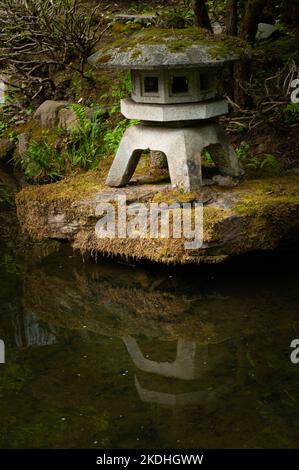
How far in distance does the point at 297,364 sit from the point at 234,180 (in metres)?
2.64

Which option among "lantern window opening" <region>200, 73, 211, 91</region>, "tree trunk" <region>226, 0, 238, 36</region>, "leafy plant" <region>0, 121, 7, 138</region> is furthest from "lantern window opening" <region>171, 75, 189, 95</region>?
"leafy plant" <region>0, 121, 7, 138</region>

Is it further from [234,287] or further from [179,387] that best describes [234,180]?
→ [179,387]

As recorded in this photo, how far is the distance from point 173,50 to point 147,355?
3.00 m

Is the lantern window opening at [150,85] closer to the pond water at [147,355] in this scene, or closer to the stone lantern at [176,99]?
the stone lantern at [176,99]

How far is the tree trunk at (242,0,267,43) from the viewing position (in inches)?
373

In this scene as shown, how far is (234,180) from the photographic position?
8023 mm

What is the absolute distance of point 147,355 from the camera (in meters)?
6.29

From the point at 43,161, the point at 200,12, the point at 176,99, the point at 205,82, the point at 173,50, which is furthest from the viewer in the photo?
the point at 43,161

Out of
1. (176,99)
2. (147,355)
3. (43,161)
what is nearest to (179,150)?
(176,99)

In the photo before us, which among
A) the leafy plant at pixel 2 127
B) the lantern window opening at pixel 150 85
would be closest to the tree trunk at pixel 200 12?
the lantern window opening at pixel 150 85

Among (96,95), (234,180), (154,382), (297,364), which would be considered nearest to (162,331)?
(154,382)

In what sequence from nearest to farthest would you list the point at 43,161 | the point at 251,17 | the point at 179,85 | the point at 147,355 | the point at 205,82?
the point at 147,355 < the point at 205,82 < the point at 179,85 < the point at 251,17 < the point at 43,161

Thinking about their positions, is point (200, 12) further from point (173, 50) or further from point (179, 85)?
point (173, 50)

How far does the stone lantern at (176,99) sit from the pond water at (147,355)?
113cm
